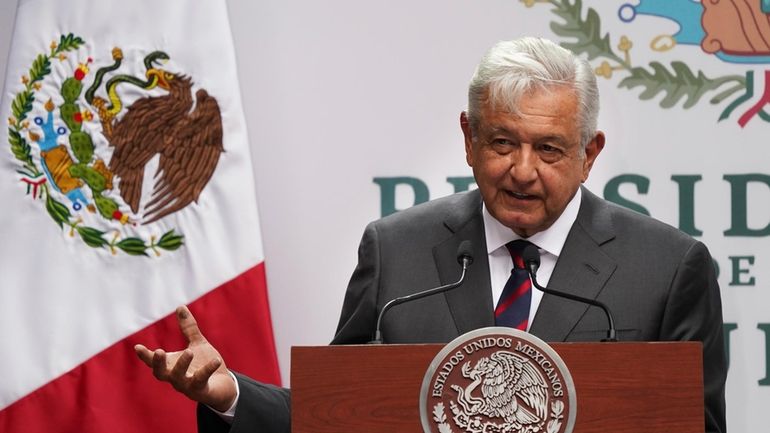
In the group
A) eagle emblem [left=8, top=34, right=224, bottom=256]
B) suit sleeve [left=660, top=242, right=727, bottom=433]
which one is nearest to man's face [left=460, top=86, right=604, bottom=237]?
suit sleeve [left=660, top=242, right=727, bottom=433]

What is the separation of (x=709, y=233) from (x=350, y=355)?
187cm

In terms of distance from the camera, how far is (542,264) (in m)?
2.50

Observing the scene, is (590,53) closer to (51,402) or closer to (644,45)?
(644,45)

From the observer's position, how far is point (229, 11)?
3684 millimetres

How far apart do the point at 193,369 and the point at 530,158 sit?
84 cm

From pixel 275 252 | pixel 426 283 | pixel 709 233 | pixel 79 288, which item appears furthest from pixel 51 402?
pixel 709 233

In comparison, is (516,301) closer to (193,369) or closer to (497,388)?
(497,388)

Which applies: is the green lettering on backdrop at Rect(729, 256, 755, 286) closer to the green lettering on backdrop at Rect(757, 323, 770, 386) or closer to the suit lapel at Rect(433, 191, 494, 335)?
the green lettering on backdrop at Rect(757, 323, 770, 386)

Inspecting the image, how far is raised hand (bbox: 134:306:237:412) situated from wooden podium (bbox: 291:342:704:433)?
254mm

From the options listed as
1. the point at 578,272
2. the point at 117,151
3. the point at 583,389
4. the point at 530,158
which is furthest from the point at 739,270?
the point at 117,151

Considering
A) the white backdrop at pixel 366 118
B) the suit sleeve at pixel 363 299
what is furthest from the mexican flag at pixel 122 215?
the suit sleeve at pixel 363 299

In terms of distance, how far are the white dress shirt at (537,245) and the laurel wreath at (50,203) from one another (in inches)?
51.4

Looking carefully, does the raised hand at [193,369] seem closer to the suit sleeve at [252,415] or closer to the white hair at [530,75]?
the suit sleeve at [252,415]

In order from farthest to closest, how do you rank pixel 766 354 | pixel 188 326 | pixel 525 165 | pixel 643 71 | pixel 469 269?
pixel 643 71
pixel 766 354
pixel 469 269
pixel 525 165
pixel 188 326
